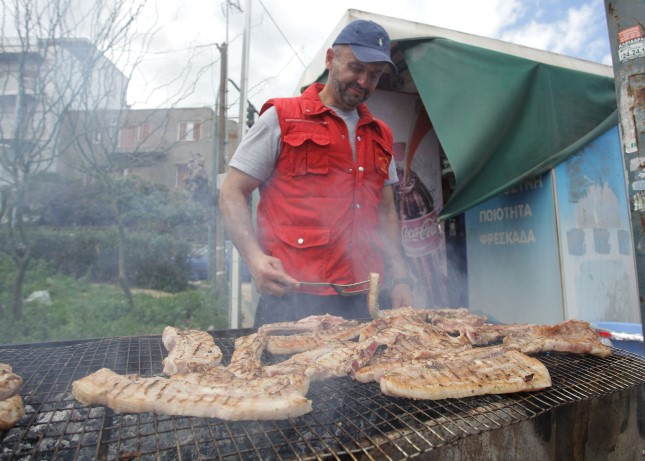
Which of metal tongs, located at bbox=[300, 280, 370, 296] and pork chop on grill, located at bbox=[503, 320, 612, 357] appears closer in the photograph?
pork chop on grill, located at bbox=[503, 320, 612, 357]

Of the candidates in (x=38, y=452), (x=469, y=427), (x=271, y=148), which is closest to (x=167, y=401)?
(x=38, y=452)

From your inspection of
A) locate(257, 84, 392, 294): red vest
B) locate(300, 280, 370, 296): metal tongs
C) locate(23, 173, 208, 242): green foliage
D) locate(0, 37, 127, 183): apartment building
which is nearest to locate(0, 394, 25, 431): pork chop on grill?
locate(300, 280, 370, 296): metal tongs

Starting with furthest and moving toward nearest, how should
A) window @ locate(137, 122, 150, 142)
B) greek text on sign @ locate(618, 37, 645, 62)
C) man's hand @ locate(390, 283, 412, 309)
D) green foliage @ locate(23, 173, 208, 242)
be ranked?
green foliage @ locate(23, 173, 208, 242)
window @ locate(137, 122, 150, 142)
man's hand @ locate(390, 283, 412, 309)
greek text on sign @ locate(618, 37, 645, 62)

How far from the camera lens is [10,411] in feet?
4.65

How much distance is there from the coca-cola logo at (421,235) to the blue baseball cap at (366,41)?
139 inches

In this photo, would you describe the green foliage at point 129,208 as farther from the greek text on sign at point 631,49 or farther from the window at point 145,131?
the greek text on sign at point 631,49

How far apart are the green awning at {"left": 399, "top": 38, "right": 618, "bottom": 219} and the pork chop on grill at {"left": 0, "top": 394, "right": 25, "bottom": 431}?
3893 mm

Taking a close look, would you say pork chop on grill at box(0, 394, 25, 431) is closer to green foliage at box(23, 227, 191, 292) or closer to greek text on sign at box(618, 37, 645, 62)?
greek text on sign at box(618, 37, 645, 62)

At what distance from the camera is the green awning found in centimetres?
397

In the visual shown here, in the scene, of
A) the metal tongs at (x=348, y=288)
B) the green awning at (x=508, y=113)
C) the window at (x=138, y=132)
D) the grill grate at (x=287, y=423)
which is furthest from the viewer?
the window at (x=138, y=132)

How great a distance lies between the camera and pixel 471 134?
4.10 metres

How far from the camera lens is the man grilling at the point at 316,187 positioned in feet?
10.8

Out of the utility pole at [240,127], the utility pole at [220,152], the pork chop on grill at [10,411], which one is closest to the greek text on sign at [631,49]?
the pork chop on grill at [10,411]

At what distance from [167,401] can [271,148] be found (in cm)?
236
